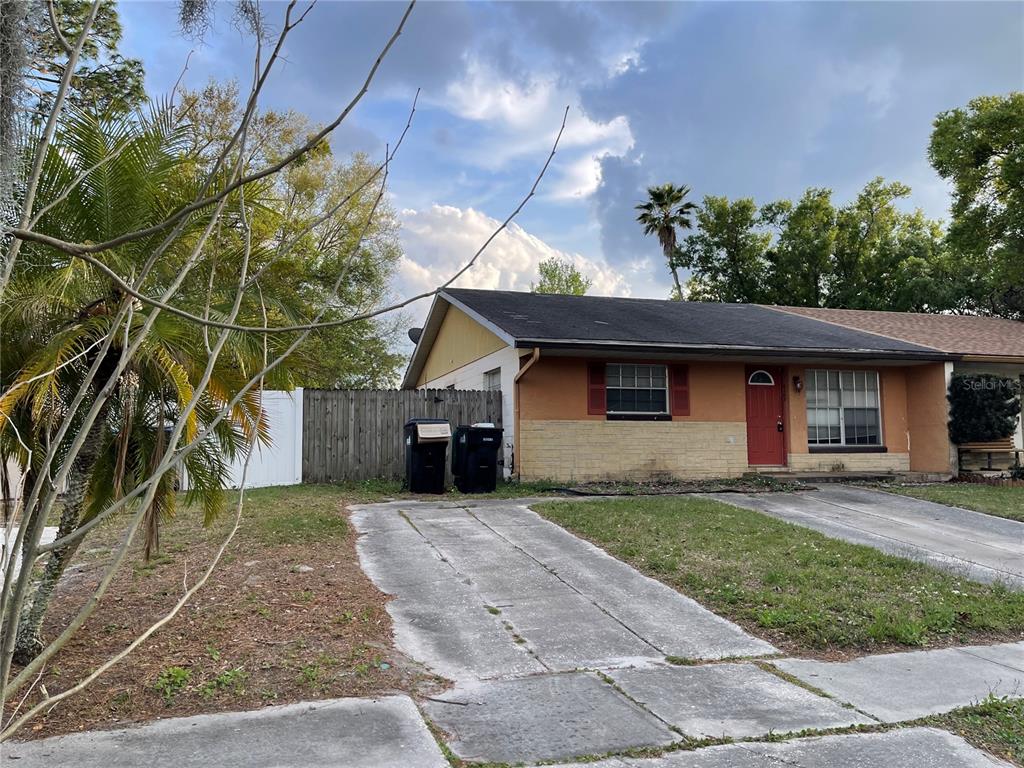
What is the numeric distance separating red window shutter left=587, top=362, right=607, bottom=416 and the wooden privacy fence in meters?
1.80

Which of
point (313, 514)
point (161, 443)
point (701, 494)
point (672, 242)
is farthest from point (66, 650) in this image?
point (672, 242)

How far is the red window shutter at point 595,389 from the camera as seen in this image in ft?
45.8

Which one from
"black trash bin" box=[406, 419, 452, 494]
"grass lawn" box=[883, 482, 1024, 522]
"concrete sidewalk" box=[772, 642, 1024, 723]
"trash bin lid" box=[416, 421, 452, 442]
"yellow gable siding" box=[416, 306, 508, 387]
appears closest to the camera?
"concrete sidewalk" box=[772, 642, 1024, 723]

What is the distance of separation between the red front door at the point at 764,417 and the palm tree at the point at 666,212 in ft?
66.5

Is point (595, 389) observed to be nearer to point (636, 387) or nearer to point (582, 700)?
point (636, 387)

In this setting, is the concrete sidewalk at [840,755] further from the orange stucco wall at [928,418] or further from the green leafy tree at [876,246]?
the green leafy tree at [876,246]

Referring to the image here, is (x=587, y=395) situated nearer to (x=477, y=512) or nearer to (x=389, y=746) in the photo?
(x=477, y=512)

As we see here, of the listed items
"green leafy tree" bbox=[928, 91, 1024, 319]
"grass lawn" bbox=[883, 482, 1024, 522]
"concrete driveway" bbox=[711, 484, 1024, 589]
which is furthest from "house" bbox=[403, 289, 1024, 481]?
"green leafy tree" bbox=[928, 91, 1024, 319]

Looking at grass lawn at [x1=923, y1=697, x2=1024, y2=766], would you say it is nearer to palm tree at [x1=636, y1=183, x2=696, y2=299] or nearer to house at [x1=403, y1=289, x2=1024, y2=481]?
house at [x1=403, y1=289, x2=1024, y2=481]

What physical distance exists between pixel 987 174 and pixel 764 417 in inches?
533

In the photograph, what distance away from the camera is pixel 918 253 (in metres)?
33.2

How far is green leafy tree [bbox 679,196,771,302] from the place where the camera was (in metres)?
35.4

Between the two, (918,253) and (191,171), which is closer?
(191,171)

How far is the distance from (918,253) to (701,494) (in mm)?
26914
